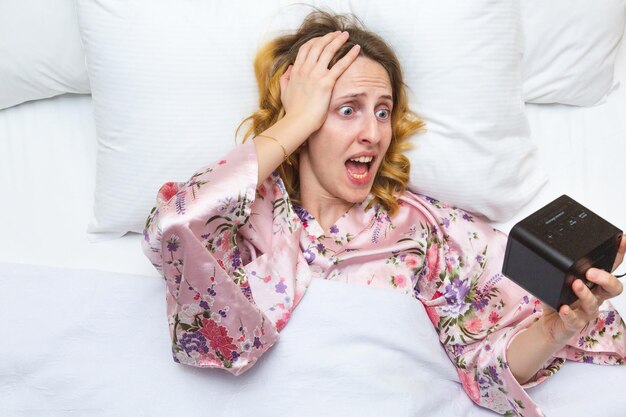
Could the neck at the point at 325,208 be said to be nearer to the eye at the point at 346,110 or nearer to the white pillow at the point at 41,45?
the eye at the point at 346,110

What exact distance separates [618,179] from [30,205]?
131cm

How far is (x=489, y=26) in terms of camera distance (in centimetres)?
154

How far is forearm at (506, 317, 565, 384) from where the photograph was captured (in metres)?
1.27

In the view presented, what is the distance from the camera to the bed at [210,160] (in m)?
1.36

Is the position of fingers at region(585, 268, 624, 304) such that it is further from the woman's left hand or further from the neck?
the neck

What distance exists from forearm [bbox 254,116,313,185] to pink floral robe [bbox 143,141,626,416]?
3 cm

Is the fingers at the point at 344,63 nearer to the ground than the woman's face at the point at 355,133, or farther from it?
farther from it

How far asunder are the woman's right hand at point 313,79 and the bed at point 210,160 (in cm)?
11

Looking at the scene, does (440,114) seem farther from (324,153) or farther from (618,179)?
(618,179)

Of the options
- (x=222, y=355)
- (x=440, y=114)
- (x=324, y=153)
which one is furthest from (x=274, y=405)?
(x=440, y=114)

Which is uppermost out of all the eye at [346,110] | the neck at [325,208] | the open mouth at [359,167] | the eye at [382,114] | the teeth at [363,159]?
the eye at [346,110]

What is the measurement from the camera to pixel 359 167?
148cm

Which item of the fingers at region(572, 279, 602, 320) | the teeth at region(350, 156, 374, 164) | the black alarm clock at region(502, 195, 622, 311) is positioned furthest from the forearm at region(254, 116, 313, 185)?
the fingers at region(572, 279, 602, 320)

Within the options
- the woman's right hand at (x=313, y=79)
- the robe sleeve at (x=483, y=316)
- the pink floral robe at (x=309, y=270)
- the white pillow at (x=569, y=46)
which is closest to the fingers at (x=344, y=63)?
the woman's right hand at (x=313, y=79)
